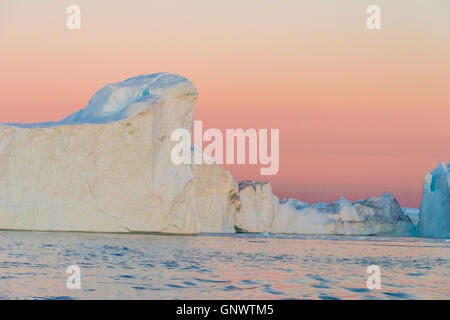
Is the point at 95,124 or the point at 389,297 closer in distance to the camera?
the point at 389,297

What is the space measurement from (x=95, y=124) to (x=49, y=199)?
12.8 feet

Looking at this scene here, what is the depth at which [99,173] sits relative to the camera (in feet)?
98.3

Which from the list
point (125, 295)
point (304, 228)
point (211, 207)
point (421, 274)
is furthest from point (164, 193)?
point (304, 228)

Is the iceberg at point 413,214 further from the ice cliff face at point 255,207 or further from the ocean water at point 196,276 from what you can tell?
the ocean water at point 196,276

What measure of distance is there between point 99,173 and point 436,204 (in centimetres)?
2516

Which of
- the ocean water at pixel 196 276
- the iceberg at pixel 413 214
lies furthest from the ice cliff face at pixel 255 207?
the ocean water at pixel 196 276

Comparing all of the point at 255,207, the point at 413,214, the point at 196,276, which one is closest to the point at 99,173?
the point at 196,276

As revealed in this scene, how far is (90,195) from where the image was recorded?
2975 cm

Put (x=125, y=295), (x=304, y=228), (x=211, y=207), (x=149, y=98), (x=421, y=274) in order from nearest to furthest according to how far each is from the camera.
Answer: (x=125, y=295)
(x=421, y=274)
(x=149, y=98)
(x=211, y=207)
(x=304, y=228)

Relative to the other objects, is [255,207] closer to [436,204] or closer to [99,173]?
[436,204]

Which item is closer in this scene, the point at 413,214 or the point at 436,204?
the point at 436,204

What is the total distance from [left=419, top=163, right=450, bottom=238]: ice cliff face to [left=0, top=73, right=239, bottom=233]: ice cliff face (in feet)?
64.8

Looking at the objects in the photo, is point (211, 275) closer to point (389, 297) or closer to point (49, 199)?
point (389, 297)

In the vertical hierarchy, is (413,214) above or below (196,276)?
below
